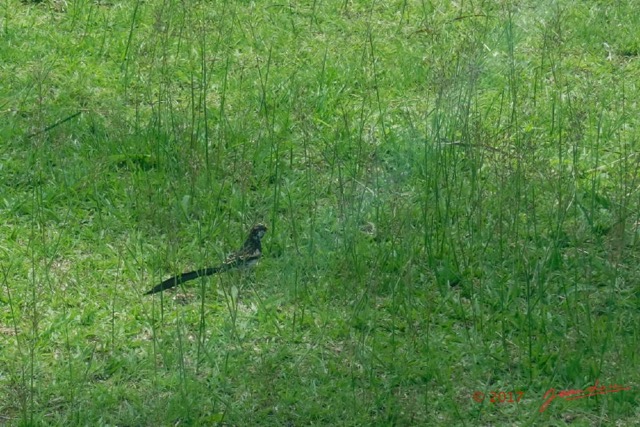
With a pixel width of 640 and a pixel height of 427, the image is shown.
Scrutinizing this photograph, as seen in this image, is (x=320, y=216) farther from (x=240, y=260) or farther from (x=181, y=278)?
(x=181, y=278)

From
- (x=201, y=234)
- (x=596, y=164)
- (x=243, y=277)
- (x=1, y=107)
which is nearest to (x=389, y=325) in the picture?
(x=243, y=277)

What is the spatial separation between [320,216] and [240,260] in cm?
68

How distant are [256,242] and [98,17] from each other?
2605mm

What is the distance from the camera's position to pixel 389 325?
13.6 ft

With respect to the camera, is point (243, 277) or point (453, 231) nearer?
point (243, 277)

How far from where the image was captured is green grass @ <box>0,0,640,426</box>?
150 inches

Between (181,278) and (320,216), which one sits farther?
(320,216)

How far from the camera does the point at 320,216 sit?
491 centimetres

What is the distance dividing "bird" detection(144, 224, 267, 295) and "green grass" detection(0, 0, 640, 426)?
2.4 inches

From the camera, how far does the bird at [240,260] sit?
13.9ft

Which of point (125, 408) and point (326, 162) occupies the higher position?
point (326, 162)

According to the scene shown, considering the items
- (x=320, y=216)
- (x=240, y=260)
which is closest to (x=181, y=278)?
(x=240, y=260)

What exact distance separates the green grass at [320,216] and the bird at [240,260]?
0.06m

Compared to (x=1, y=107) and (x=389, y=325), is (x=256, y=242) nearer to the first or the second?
(x=389, y=325)
